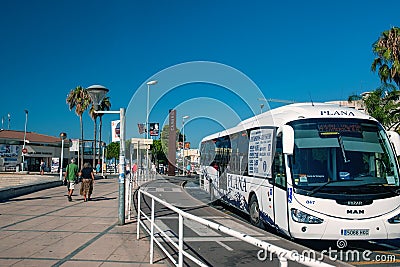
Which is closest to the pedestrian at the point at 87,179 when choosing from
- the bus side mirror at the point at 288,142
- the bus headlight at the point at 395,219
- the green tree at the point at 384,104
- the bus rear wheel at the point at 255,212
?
the bus rear wheel at the point at 255,212

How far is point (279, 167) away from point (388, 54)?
66.1 feet

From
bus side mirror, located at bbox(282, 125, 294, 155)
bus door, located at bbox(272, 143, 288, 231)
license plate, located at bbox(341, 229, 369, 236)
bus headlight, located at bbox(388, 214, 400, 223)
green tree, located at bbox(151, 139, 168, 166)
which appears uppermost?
green tree, located at bbox(151, 139, 168, 166)

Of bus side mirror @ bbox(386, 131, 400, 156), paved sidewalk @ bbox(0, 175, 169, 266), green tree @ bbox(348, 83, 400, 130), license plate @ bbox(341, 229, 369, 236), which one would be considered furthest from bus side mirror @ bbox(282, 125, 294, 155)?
green tree @ bbox(348, 83, 400, 130)

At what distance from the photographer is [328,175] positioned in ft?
28.2

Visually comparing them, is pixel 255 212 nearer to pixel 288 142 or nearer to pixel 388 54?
pixel 288 142

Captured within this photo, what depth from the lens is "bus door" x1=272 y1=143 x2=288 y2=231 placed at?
8.99m

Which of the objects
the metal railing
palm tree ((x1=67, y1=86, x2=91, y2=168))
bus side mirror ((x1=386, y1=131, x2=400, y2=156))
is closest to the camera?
the metal railing

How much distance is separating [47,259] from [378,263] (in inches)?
235

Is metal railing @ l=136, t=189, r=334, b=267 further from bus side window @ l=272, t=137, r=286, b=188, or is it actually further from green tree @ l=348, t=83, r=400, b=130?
green tree @ l=348, t=83, r=400, b=130

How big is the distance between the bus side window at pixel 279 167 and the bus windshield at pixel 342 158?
37cm

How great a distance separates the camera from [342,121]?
934 centimetres

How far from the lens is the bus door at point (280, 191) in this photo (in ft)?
29.5

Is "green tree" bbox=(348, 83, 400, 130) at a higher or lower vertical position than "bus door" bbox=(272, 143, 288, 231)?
higher

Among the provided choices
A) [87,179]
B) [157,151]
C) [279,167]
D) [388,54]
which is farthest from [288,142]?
[157,151]
